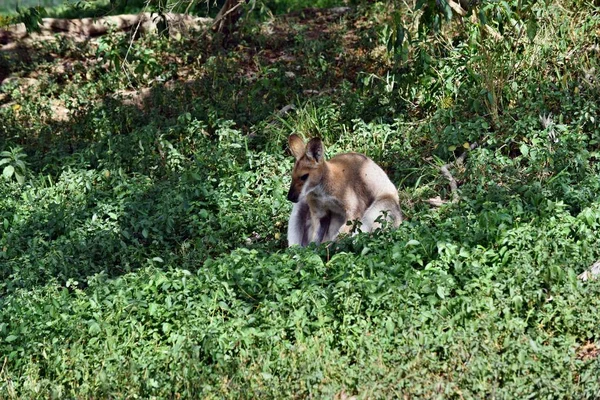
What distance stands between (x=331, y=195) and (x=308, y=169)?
350 mm

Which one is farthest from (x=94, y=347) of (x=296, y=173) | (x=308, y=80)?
(x=308, y=80)

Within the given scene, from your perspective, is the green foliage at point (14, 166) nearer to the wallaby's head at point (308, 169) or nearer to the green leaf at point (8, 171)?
the green leaf at point (8, 171)

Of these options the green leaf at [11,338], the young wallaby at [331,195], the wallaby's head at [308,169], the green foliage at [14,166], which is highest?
the green leaf at [11,338]

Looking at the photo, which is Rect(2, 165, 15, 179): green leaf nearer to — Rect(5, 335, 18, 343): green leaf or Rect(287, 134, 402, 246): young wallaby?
Rect(287, 134, 402, 246): young wallaby

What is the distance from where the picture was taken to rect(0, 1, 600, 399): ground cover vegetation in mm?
6789

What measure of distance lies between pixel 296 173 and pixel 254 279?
88.1 inches

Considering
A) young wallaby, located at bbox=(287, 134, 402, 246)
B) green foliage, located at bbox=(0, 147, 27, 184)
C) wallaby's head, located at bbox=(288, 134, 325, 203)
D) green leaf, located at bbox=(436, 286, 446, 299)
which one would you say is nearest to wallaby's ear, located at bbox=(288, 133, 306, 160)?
young wallaby, located at bbox=(287, 134, 402, 246)

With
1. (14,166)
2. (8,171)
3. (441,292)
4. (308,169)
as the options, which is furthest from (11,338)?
(14,166)

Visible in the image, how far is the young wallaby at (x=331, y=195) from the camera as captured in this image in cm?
975

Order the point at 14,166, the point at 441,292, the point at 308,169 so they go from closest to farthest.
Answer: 1. the point at 441,292
2. the point at 308,169
3. the point at 14,166

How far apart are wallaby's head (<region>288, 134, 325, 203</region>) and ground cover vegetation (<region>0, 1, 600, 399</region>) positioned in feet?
2.41

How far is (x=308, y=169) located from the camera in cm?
977

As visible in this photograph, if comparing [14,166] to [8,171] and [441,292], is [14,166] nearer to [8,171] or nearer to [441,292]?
[8,171]

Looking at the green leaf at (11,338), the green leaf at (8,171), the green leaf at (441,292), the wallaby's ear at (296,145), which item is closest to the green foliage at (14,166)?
the green leaf at (8,171)
